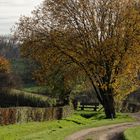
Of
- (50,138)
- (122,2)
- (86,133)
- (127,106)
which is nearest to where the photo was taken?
(50,138)

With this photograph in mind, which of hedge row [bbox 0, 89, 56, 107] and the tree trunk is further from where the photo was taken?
hedge row [bbox 0, 89, 56, 107]

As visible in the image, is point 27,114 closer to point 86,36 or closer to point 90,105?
point 86,36

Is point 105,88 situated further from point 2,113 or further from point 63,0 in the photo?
point 2,113

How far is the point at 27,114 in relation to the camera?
136 ft

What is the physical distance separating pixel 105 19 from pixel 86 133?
73.3 ft

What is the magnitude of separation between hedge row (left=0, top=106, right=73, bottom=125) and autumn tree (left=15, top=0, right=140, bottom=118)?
264 inches

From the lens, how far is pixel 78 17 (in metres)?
54.2

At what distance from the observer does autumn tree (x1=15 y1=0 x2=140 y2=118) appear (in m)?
53.2

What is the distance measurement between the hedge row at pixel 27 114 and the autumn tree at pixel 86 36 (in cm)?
670

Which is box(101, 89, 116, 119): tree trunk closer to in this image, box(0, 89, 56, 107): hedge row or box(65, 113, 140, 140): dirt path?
box(0, 89, 56, 107): hedge row

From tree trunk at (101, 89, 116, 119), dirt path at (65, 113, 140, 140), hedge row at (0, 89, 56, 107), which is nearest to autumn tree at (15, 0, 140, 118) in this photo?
tree trunk at (101, 89, 116, 119)

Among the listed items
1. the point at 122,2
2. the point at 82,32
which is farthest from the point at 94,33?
the point at 122,2

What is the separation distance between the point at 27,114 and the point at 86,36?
53.9 feet

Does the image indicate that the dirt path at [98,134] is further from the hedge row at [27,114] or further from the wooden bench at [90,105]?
the wooden bench at [90,105]
